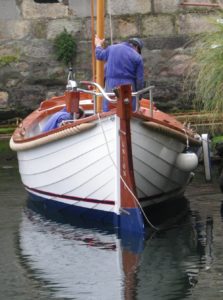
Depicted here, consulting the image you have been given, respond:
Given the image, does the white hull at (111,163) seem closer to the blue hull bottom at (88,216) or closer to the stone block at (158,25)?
the blue hull bottom at (88,216)

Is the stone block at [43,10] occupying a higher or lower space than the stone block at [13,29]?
higher

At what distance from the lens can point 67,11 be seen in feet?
56.5

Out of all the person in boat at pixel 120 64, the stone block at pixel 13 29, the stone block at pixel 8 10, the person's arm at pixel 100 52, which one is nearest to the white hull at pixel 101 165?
the person in boat at pixel 120 64

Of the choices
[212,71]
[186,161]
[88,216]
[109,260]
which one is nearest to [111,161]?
[88,216]

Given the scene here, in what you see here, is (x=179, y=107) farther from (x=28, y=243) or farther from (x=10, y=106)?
(x=28, y=243)

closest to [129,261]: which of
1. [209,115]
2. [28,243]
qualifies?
[28,243]

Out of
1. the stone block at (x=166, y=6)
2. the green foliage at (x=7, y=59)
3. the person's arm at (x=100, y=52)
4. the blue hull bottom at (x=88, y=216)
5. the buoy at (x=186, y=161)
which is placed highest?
the stone block at (x=166, y=6)

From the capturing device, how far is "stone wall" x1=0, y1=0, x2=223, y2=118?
1723cm

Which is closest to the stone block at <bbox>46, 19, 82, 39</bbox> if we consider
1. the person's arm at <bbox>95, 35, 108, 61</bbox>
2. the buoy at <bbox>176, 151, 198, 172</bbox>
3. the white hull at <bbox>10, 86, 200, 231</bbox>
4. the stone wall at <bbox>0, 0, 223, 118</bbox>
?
the stone wall at <bbox>0, 0, 223, 118</bbox>

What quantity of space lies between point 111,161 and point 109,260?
1.53 m

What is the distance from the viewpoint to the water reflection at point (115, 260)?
25.9 ft

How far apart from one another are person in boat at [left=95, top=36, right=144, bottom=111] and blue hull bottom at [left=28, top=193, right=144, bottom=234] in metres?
1.44

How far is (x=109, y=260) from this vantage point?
8.91 meters

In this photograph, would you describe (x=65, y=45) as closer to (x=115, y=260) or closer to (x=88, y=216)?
(x=88, y=216)
